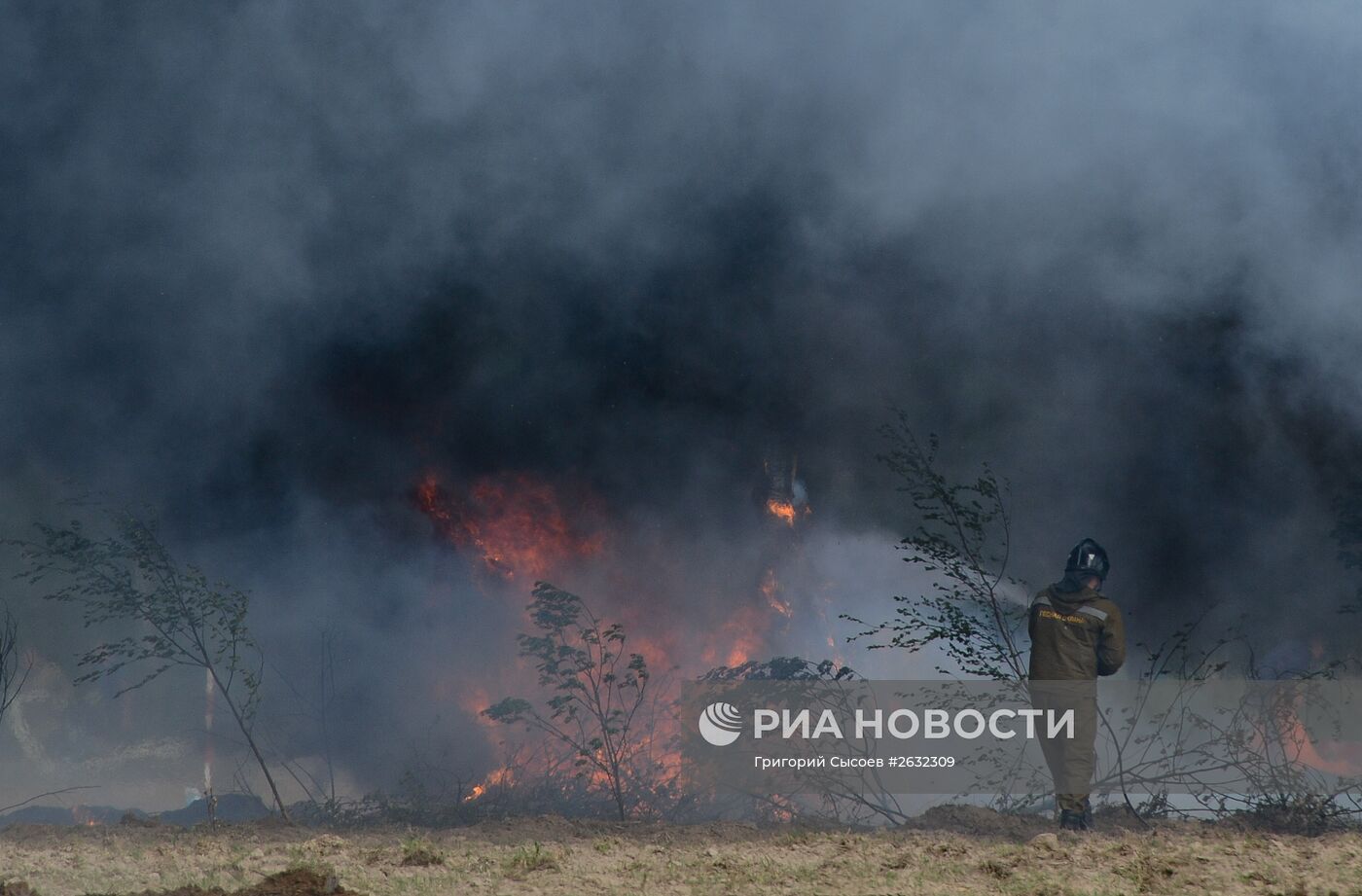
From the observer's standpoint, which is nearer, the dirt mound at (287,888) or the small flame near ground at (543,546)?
the dirt mound at (287,888)

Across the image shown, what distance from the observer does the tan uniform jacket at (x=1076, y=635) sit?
32.2 ft

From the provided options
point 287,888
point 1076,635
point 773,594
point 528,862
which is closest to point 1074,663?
point 1076,635

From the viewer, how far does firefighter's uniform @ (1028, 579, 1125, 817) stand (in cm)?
982

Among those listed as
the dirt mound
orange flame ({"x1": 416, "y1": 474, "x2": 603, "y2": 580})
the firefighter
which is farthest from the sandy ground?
orange flame ({"x1": 416, "y1": 474, "x2": 603, "y2": 580})

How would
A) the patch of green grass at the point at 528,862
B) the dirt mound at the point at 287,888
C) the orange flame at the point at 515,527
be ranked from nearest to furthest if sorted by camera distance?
the dirt mound at the point at 287,888, the patch of green grass at the point at 528,862, the orange flame at the point at 515,527

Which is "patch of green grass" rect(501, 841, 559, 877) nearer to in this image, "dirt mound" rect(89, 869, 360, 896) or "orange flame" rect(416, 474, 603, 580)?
"dirt mound" rect(89, 869, 360, 896)

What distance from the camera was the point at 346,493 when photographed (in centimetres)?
1978

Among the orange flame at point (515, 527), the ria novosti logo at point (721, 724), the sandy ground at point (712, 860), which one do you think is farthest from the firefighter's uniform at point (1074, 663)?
the orange flame at point (515, 527)

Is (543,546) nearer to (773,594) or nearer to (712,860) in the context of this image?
(773,594)

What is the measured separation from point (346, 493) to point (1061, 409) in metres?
12.2

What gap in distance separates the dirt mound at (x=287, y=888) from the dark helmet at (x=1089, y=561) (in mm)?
6410

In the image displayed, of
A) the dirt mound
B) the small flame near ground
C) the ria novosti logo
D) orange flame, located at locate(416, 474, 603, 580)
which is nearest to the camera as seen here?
the dirt mound

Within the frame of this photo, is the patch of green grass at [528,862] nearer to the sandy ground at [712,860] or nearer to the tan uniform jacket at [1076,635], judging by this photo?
the sandy ground at [712,860]

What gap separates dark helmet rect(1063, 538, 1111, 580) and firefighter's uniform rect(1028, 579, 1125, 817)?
154mm
